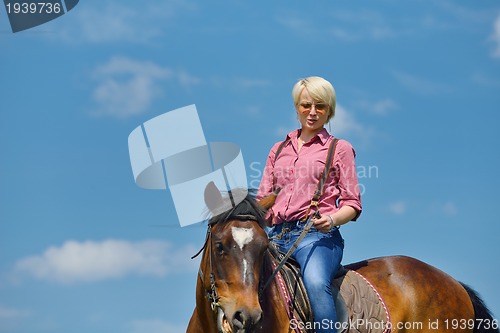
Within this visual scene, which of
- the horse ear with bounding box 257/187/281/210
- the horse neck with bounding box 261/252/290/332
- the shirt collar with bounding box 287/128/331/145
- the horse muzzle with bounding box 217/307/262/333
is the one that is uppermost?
the shirt collar with bounding box 287/128/331/145

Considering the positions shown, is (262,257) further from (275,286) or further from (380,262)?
(380,262)

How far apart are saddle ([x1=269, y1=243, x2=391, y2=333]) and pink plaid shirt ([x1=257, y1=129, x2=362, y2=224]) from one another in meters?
0.49

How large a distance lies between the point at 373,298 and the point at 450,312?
1.06 m

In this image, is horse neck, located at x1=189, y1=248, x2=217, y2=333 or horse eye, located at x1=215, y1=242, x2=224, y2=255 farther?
horse neck, located at x1=189, y1=248, x2=217, y2=333

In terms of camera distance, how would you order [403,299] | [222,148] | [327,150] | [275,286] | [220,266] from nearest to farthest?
[220,266], [275,286], [327,150], [403,299], [222,148]

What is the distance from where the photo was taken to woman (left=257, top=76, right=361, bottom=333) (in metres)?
6.82

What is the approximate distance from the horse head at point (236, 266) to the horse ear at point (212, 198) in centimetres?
12

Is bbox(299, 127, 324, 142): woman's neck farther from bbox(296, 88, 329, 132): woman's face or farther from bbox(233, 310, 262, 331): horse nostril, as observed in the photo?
bbox(233, 310, 262, 331): horse nostril

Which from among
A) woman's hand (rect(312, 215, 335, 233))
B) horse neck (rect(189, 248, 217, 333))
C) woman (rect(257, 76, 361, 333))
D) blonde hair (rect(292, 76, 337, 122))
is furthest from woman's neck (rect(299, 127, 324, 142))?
horse neck (rect(189, 248, 217, 333))

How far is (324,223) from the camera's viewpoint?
22.4ft

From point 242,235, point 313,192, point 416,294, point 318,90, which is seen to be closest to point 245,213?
point 242,235

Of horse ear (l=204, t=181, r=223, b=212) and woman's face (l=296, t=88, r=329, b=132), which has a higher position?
woman's face (l=296, t=88, r=329, b=132)

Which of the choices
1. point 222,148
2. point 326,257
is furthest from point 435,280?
point 222,148

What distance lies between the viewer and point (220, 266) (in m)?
6.21
